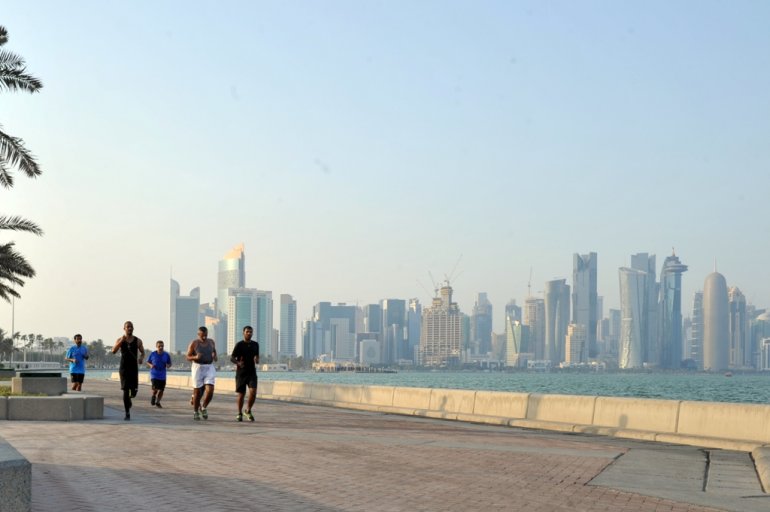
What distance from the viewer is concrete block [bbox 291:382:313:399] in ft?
104

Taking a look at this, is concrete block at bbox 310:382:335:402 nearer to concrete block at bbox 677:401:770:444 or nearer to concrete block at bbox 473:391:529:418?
concrete block at bbox 473:391:529:418

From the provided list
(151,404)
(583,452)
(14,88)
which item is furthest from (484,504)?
(14,88)

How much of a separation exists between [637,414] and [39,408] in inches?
428

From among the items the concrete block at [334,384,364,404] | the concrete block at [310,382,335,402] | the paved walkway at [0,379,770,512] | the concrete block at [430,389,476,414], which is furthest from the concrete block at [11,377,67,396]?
the concrete block at [430,389,476,414]

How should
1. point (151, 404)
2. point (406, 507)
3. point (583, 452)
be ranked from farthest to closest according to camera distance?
point (151, 404)
point (583, 452)
point (406, 507)

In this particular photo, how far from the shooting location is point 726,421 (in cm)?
1658

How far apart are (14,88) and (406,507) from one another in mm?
22022

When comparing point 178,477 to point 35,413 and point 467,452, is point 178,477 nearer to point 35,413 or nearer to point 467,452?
point 467,452

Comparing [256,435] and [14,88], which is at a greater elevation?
[14,88]

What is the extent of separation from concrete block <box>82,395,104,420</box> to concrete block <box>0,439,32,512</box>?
13.1 m

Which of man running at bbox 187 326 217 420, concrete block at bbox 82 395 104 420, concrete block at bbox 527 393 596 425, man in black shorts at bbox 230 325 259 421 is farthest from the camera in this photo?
man running at bbox 187 326 217 420

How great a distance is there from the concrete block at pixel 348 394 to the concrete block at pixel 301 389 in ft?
5.53

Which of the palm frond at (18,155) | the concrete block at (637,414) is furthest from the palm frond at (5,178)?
the concrete block at (637,414)

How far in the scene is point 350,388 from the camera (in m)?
Result: 29.6
